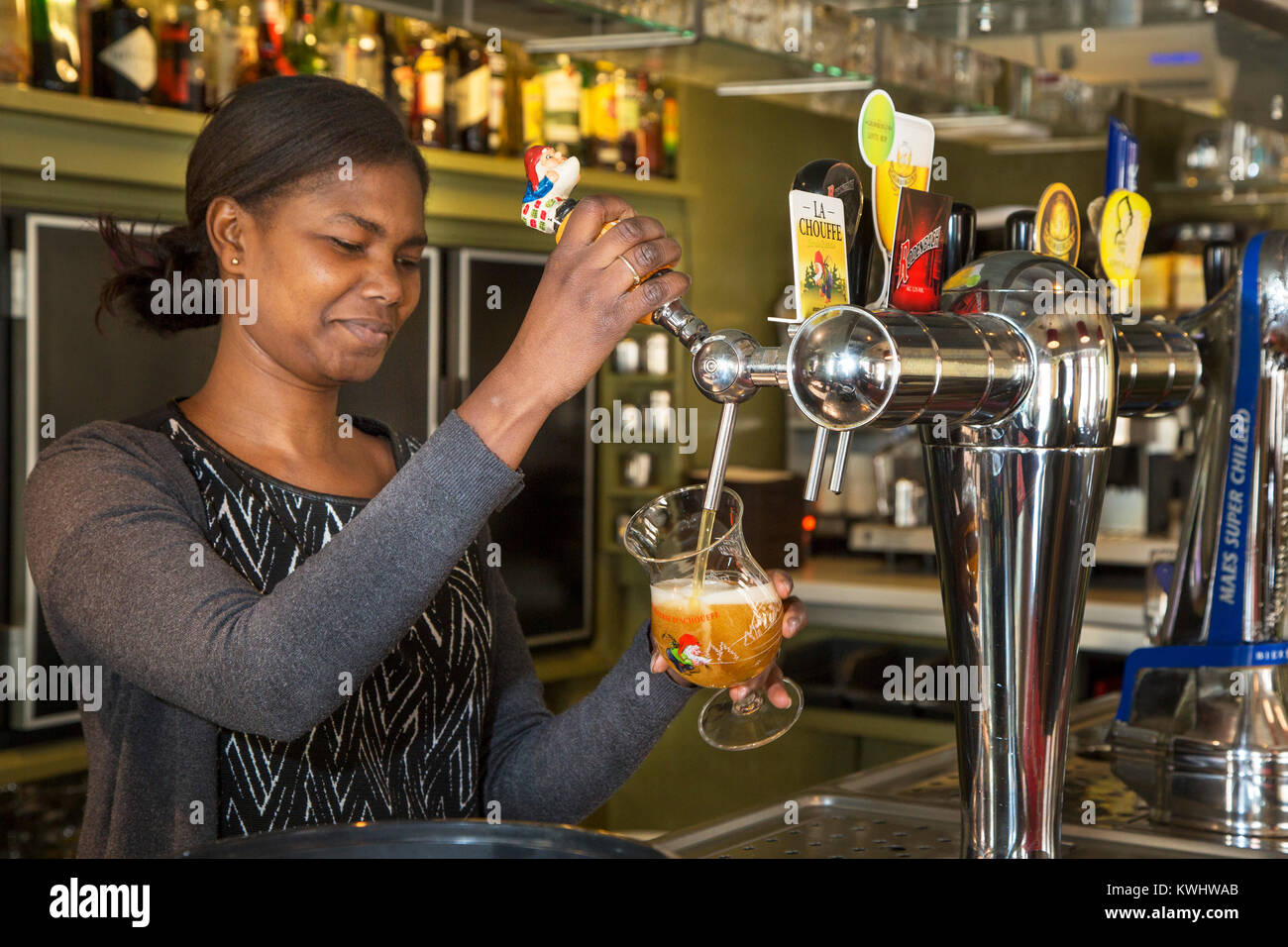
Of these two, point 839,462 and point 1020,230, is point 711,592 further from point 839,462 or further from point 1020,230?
point 1020,230

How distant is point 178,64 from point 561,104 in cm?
109

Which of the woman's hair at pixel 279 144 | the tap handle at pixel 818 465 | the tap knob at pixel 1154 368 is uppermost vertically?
the woman's hair at pixel 279 144

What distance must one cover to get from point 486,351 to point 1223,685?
8.86 feet

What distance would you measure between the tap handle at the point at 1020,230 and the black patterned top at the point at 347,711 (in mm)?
580

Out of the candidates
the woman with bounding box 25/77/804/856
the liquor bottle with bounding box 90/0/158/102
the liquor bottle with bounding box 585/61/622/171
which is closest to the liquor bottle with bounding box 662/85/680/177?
the liquor bottle with bounding box 585/61/622/171

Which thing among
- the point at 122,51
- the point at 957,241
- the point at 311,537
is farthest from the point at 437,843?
the point at 122,51

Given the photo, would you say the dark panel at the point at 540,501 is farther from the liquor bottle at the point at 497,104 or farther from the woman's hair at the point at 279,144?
the woman's hair at the point at 279,144

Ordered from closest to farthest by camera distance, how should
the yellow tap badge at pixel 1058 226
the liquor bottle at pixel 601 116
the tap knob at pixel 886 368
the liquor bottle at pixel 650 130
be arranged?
the tap knob at pixel 886 368 → the yellow tap badge at pixel 1058 226 → the liquor bottle at pixel 601 116 → the liquor bottle at pixel 650 130

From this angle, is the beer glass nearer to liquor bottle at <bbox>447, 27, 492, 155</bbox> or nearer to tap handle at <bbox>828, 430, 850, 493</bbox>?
tap handle at <bbox>828, 430, 850, 493</bbox>

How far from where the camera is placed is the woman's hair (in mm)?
1169

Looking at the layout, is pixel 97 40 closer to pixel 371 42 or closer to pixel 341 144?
pixel 371 42

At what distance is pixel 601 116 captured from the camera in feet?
12.8

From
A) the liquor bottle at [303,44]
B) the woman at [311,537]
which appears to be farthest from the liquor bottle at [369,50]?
the woman at [311,537]

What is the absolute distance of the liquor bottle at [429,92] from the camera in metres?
3.39
